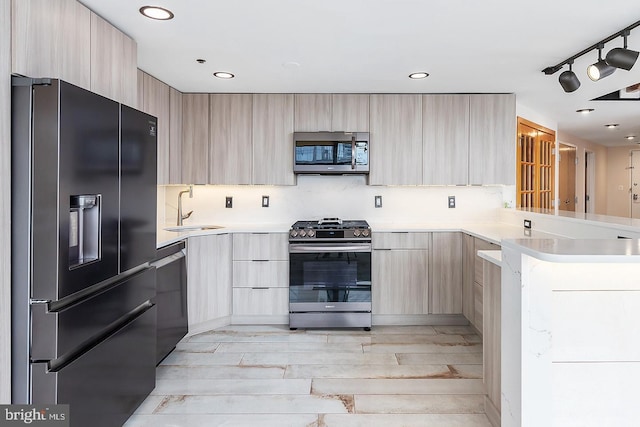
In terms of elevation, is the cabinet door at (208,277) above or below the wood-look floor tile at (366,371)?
above

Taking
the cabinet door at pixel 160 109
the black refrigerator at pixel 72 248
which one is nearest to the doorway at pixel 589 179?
the cabinet door at pixel 160 109

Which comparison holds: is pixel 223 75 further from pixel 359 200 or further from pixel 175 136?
pixel 359 200

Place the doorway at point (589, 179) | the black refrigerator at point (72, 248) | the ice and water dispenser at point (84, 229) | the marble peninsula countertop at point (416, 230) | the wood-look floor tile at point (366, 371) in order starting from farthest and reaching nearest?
the doorway at point (589, 179) < the marble peninsula countertop at point (416, 230) < the wood-look floor tile at point (366, 371) < the ice and water dispenser at point (84, 229) < the black refrigerator at point (72, 248)

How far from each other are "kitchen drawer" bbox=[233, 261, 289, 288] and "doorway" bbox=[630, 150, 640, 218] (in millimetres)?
7866

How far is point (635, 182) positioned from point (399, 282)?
280 inches

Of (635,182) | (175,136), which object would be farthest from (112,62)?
(635,182)

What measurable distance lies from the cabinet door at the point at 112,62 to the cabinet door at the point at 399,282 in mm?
2402

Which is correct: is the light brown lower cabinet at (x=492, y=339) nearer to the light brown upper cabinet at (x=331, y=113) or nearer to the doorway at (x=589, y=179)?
the light brown upper cabinet at (x=331, y=113)

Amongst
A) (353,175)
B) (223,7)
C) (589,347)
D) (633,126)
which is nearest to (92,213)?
(223,7)

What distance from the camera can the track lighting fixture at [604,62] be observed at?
7.72 feet

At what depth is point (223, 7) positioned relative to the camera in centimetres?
222

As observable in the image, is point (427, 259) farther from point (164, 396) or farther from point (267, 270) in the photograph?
point (164, 396)

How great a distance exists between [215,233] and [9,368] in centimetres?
213

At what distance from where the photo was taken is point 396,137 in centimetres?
405
